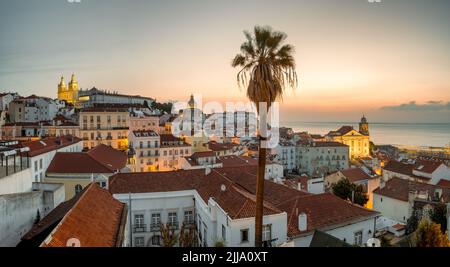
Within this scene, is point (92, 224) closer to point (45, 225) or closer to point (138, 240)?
point (45, 225)

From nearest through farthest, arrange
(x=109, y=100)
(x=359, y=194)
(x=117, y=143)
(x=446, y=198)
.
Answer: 1. (x=446, y=198)
2. (x=359, y=194)
3. (x=117, y=143)
4. (x=109, y=100)

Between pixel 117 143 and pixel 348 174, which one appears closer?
pixel 348 174

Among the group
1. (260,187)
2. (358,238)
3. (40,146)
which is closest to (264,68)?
(260,187)

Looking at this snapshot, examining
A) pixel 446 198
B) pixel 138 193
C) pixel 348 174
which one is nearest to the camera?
pixel 138 193

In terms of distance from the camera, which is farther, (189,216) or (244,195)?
(189,216)

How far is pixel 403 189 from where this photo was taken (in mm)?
18422

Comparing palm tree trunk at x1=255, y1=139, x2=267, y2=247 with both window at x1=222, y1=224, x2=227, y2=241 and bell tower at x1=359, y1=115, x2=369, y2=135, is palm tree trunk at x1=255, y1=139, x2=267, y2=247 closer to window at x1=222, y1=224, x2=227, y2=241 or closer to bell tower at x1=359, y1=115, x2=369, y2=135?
window at x1=222, y1=224, x2=227, y2=241

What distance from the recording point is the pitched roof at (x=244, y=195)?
8.49m

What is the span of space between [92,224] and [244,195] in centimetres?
434

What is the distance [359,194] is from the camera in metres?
19.4
